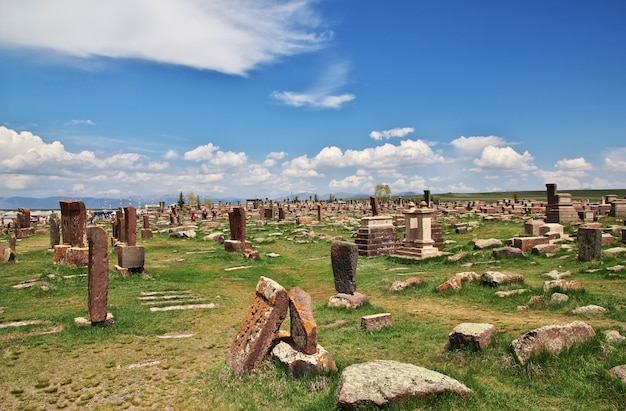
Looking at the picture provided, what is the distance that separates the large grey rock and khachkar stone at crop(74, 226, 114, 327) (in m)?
6.22

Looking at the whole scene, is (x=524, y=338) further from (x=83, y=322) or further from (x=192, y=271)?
(x=192, y=271)

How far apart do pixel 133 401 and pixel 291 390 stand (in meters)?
2.05

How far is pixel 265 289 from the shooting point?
695 cm

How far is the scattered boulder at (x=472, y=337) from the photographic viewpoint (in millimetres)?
6656

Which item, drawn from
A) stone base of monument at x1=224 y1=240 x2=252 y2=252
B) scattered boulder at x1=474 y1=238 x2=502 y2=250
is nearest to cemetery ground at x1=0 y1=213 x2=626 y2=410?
scattered boulder at x1=474 y1=238 x2=502 y2=250

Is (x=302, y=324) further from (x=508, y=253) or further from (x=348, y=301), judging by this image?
(x=508, y=253)

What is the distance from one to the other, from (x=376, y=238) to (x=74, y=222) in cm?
1330

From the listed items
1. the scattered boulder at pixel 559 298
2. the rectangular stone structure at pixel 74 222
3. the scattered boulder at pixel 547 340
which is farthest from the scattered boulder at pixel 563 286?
the rectangular stone structure at pixel 74 222

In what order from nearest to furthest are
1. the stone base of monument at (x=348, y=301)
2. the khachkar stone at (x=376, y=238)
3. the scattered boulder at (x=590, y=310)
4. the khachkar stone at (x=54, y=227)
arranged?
the scattered boulder at (x=590, y=310), the stone base of monument at (x=348, y=301), the khachkar stone at (x=376, y=238), the khachkar stone at (x=54, y=227)

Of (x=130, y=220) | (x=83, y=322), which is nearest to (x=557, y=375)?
(x=83, y=322)

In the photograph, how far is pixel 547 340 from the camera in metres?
6.12

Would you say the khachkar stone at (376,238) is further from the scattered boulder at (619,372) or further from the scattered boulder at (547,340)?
the scattered boulder at (619,372)

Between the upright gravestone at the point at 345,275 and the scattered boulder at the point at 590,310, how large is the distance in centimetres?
457

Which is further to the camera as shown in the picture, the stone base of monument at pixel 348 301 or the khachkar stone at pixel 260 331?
the stone base of monument at pixel 348 301
